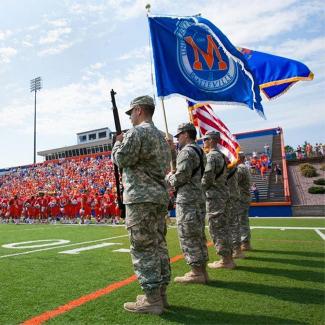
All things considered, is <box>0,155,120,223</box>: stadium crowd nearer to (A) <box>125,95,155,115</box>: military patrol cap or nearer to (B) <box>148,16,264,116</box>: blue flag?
(B) <box>148,16,264,116</box>: blue flag

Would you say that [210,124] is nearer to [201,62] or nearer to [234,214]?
[201,62]

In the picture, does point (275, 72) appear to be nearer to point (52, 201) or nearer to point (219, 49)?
point (219, 49)

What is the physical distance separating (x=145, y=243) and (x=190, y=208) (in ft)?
4.40

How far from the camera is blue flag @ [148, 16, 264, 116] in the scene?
6.92 m

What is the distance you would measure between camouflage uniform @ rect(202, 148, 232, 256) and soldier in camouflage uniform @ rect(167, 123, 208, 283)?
662mm

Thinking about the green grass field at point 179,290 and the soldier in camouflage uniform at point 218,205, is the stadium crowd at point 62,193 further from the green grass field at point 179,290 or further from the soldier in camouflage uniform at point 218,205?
the soldier in camouflage uniform at point 218,205

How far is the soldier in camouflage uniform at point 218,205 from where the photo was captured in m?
5.30

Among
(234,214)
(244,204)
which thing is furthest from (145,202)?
(244,204)

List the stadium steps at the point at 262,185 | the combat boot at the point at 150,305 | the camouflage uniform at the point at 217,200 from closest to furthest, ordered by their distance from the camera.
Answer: the combat boot at the point at 150,305 → the camouflage uniform at the point at 217,200 → the stadium steps at the point at 262,185

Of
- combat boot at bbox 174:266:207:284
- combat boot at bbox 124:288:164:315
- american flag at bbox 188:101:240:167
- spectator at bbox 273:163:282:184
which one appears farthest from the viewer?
spectator at bbox 273:163:282:184

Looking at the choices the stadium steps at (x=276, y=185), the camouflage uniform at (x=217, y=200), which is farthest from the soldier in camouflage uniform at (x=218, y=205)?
the stadium steps at (x=276, y=185)

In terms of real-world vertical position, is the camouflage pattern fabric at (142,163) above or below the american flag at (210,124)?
below

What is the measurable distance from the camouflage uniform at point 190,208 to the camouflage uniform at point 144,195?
92 centimetres

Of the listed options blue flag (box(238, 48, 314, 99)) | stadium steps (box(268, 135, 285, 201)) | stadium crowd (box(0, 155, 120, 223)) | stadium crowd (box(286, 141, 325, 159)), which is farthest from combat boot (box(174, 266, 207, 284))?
stadium crowd (box(286, 141, 325, 159))
